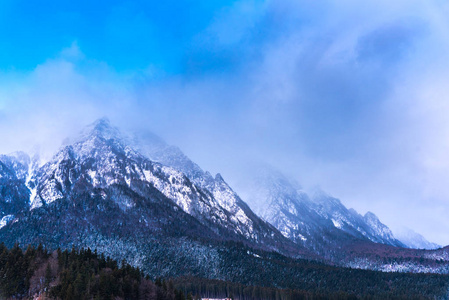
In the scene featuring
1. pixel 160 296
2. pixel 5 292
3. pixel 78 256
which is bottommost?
pixel 160 296

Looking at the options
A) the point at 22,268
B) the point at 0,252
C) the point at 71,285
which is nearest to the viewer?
the point at 71,285

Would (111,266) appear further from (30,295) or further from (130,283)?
(30,295)

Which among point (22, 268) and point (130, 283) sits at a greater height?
point (22, 268)

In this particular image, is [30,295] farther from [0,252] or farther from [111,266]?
[111,266]

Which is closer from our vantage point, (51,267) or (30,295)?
(30,295)

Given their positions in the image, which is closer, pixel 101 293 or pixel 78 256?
pixel 101 293

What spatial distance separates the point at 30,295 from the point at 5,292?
8.70m

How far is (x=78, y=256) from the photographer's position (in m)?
168

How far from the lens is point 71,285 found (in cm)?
12538

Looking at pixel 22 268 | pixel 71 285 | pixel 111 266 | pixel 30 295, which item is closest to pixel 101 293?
pixel 71 285

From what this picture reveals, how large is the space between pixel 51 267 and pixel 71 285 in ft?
90.1

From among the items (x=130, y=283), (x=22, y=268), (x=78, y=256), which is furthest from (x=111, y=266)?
(x=22, y=268)

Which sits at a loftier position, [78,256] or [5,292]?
[78,256]

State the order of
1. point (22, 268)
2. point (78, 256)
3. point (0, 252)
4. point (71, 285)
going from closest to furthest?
point (71, 285) < point (22, 268) < point (0, 252) < point (78, 256)
